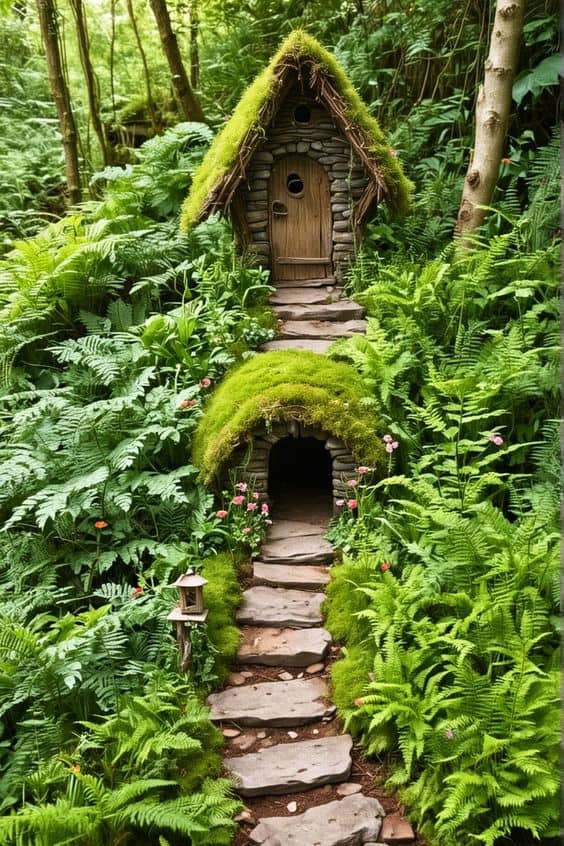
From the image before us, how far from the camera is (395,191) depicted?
735cm

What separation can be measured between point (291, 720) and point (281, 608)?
3.04 feet

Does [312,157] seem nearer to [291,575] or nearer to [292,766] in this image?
[291,575]

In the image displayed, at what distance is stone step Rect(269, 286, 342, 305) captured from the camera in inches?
305

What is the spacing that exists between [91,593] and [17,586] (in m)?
0.58

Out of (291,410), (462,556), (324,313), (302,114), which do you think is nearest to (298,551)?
(291,410)

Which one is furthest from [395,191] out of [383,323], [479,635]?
[479,635]

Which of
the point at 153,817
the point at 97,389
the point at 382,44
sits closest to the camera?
the point at 153,817

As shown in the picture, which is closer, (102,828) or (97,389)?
(102,828)

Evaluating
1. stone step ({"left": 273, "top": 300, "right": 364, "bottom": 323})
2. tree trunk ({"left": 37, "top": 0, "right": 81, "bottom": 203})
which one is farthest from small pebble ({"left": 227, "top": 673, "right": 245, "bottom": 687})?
tree trunk ({"left": 37, "top": 0, "right": 81, "bottom": 203})

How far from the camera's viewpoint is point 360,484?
591 cm

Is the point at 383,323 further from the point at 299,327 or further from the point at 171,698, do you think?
the point at 171,698

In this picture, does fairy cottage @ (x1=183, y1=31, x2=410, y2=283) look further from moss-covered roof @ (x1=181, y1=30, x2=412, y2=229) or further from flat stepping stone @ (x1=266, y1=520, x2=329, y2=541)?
flat stepping stone @ (x1=266, y1=520, x2=329, y2=541)

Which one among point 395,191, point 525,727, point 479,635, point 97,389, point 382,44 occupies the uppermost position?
point 382,44

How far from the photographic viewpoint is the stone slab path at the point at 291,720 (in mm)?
3990
